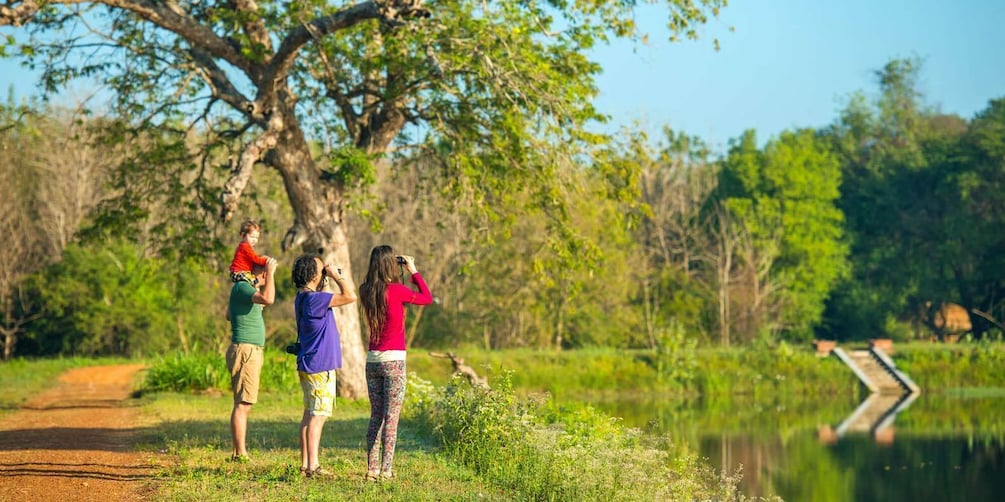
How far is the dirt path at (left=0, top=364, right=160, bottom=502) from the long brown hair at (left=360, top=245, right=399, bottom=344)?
2.25 metres

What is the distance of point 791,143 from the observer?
53906 millimetres

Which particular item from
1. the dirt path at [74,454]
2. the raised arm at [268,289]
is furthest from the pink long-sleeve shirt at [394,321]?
the dirt path at [74,454]

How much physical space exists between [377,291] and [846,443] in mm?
16506

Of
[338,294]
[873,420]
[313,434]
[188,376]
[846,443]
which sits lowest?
[846,443]

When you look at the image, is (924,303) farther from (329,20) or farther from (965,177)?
(329,20)

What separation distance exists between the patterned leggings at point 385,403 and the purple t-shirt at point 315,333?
0.37 m

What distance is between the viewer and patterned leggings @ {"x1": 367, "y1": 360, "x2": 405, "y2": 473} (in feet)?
30.6

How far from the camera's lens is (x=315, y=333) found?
9.42 metres

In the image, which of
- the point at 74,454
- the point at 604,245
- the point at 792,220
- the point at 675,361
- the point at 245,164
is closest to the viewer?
the point at 74,454

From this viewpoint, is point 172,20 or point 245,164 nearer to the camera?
point 245,164

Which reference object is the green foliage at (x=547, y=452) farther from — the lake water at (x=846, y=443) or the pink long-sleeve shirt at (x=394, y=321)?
the lake water at (x=846, y=443)

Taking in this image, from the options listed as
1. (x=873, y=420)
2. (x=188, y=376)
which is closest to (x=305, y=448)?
(x=188, y=376)

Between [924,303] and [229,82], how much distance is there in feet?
140

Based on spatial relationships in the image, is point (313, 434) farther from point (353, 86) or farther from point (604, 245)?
point (604, 245)
